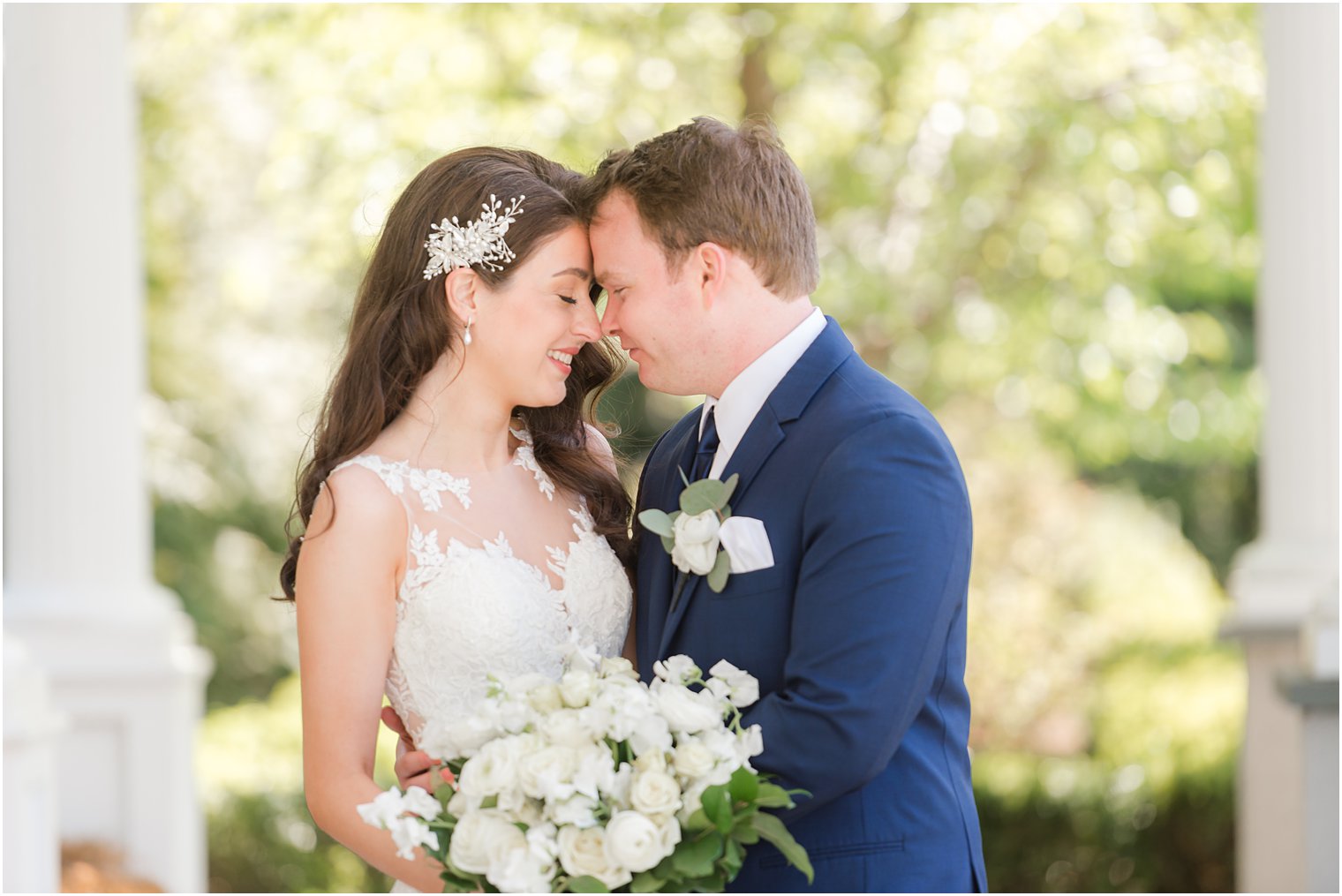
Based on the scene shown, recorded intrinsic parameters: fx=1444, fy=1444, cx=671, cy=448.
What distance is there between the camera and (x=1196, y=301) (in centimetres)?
1653

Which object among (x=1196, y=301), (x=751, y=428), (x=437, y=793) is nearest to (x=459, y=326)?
(x=751, y=428)

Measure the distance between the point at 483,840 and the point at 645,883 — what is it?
0.92ft

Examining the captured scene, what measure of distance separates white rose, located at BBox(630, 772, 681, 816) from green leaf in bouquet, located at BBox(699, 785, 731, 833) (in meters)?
0.05

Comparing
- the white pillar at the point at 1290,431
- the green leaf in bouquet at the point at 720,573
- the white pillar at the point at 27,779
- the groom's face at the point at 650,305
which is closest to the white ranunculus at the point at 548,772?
the green leaf in bouquet at the point at 720,573

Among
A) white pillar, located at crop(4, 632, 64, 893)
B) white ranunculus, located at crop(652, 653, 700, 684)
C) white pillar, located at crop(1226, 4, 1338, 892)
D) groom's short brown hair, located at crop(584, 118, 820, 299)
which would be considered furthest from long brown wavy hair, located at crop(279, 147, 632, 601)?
white pillar, located at crop(1226, 4, 1338, 892)

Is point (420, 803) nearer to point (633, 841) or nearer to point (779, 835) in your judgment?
point (633, 841)

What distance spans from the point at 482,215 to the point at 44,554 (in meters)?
4.55

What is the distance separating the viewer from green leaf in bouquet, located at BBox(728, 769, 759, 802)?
2424 mm

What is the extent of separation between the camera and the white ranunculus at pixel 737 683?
8.59 ft

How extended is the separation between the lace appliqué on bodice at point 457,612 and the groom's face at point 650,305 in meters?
0.55

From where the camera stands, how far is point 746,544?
9.36 feet

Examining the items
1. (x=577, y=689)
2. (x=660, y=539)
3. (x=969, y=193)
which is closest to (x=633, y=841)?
(x=577, y=689)

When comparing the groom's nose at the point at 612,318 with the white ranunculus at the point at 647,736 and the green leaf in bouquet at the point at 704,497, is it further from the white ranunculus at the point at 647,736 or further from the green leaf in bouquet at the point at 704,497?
the white ranunculus at the point at 647,736

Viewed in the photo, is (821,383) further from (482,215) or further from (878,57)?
(878,57)
